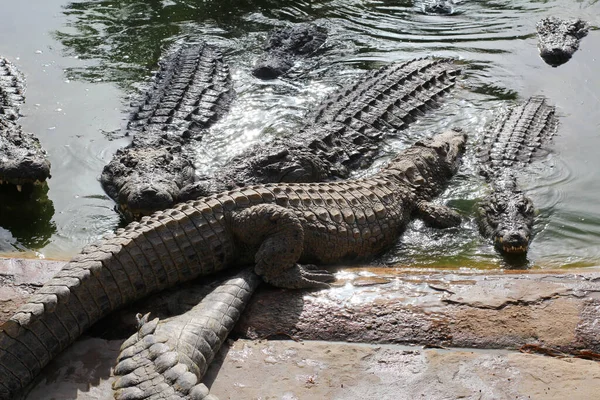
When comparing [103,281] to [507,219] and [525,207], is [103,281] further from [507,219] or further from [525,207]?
[525,207]

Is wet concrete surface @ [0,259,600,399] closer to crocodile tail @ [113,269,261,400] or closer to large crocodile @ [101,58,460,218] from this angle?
crocodile tail @ [113,269,261,400]

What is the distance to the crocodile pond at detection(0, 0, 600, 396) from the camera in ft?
22.0

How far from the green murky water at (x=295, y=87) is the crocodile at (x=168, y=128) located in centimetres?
23

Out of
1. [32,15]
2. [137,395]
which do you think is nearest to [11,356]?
[137,395]

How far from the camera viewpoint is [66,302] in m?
4.48

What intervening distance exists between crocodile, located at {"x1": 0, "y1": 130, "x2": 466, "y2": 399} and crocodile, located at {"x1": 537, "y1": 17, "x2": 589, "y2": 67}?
4.65m

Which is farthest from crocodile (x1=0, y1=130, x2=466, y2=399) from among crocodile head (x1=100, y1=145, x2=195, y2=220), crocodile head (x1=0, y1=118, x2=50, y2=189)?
crocodile head (x1=0, y1=118, x2=50, y2=189)

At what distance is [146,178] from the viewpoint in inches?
263

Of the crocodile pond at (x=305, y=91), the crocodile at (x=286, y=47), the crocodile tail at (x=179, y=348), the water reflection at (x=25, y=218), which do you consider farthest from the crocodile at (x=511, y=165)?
the water reflection at (x=25, y=218)

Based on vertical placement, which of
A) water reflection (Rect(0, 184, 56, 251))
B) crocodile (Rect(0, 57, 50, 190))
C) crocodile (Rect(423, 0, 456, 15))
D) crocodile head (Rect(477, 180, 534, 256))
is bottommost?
water reflection (Rect(0, 184, 56, 251))

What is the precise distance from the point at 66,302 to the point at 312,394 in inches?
66.7

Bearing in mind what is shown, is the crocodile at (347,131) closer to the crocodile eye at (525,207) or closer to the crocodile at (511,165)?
the crocodile at (511,165)

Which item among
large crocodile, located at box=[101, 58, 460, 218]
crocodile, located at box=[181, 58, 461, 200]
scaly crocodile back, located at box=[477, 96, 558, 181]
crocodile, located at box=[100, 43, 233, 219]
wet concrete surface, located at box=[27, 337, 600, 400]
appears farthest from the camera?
scaly crocodile back, located at box=[477, 96, 558, 181]

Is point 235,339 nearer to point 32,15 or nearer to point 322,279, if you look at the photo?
point 322,279
